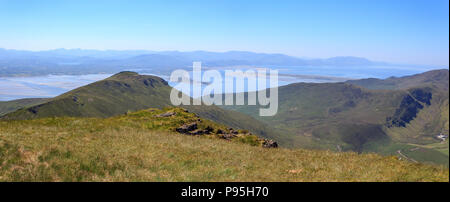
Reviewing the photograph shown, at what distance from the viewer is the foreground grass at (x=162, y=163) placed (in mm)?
13156

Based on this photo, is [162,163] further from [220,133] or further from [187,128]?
[220,133]

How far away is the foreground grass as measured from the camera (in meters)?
13.2

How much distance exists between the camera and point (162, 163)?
15773mm

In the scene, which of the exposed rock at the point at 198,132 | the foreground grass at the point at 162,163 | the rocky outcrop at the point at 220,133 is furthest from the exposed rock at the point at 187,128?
the foreground grass at the point at 162,163

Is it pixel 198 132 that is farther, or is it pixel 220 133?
pixel 220 133

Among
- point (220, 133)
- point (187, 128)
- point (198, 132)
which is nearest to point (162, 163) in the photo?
point (198, 132)

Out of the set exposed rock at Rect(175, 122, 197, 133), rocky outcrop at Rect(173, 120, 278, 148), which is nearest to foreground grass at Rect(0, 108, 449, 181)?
exposed rock at Rect(175, 122, 197, 133)

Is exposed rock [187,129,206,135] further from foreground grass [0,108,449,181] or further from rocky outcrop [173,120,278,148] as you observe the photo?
foreground grass [0,108,449,181]

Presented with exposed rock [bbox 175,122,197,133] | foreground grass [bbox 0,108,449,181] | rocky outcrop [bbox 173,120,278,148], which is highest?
foreground grass [bbox 0,108,449,181]

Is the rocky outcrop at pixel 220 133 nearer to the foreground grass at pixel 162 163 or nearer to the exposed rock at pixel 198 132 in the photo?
the exposed rock at pixel 198 132
